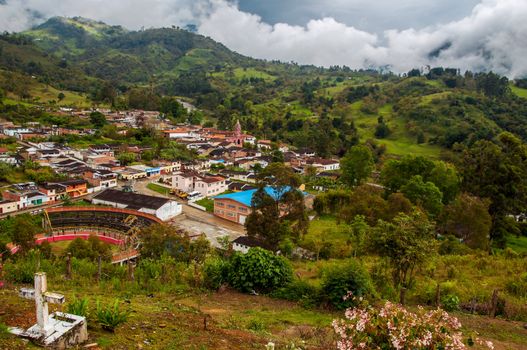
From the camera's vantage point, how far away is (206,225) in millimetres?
32000

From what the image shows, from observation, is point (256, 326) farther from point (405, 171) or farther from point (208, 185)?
point (208, 185)

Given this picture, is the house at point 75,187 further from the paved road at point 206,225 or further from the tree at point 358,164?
the tree at point 358,164

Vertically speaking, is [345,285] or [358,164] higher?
[358,164]

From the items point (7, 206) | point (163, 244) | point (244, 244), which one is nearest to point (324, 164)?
point (244, 244)

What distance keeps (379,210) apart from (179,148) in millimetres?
36898

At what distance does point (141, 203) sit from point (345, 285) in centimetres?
2659

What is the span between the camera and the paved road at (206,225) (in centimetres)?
2989

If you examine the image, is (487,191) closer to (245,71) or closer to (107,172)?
(107,172)

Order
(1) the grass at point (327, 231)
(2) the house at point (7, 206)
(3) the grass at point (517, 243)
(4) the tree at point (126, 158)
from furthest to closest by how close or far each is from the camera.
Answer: (4) the tree at point (126, 158) → (2) the house at point (7, 206) → (3) the grass at point (517, 243) → (1) the grass at point (327, 231)

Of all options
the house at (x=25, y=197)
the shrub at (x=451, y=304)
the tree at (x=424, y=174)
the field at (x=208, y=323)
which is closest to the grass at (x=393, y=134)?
the tree at (x=424, y=174)

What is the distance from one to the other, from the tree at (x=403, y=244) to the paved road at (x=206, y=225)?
17336mm

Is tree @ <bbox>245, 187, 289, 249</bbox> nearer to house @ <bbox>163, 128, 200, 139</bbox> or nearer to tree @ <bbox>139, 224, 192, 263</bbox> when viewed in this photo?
tree @ <bbox>139, 224, 192, 263</bbox>

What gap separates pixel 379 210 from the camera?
25109 millimetres

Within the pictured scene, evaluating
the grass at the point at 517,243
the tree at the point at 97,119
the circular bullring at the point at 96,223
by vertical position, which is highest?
the tree at the point at 97,119
